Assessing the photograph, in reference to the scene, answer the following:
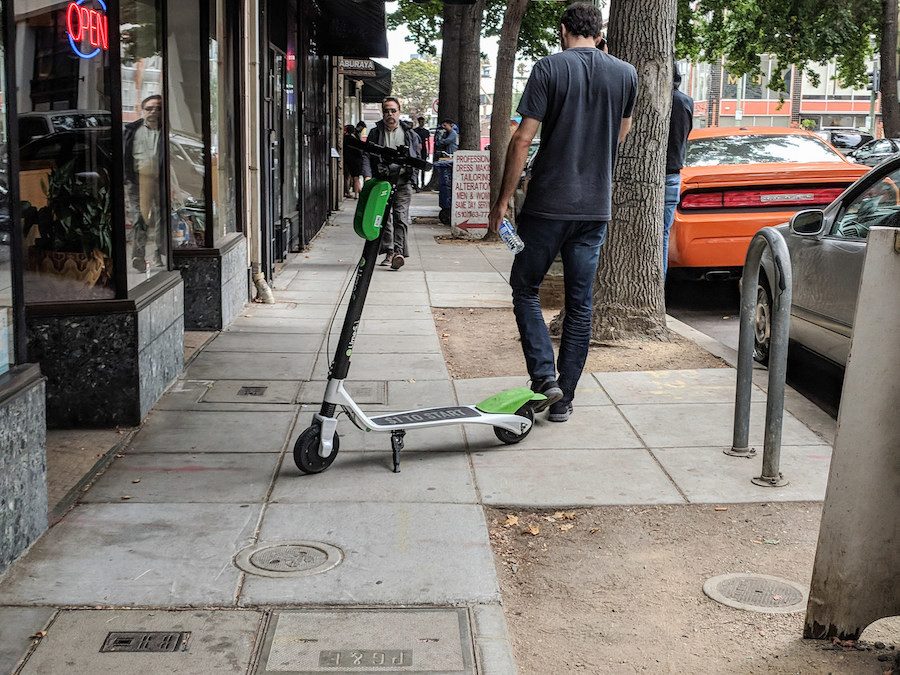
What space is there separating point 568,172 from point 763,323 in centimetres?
275

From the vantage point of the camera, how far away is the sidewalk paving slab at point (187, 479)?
4559mm

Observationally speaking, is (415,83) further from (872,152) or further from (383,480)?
(383,480)

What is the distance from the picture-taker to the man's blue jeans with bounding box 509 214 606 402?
18.4 feet

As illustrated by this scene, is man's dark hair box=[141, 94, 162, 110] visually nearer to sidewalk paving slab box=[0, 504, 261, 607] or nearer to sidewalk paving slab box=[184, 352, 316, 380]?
sidewalk paving slab box=[184, 352, 316, 380]

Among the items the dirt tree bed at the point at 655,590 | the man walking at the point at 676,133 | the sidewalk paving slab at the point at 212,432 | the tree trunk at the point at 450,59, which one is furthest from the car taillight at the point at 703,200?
the tree trunk at the point at 450,59

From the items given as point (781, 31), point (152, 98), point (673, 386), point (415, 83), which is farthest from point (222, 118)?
point (415, 83)

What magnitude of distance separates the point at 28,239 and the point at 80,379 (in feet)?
2.48

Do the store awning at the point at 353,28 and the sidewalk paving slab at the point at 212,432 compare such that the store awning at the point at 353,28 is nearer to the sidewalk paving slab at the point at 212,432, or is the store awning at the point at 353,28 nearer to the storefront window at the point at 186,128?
the storefront window at the point at 186,128

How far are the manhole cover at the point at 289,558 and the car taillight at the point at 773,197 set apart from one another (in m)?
6.84

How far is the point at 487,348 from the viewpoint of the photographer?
801 centimetres

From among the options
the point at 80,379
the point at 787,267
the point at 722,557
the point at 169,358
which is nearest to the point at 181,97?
the point at 169,358

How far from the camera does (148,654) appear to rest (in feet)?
10.4

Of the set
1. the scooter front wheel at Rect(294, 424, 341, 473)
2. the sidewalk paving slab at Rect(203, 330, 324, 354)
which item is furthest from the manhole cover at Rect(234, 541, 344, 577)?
the sidewalk paving slab at Rect(203, 330, 324, 354)

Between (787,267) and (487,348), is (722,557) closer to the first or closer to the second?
(787,267)
